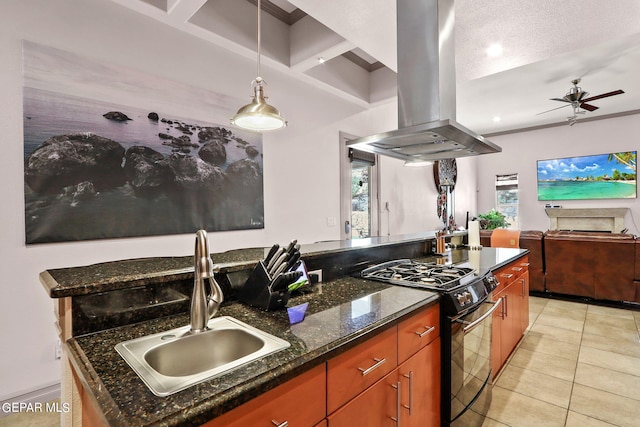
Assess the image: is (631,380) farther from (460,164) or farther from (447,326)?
(460,164)

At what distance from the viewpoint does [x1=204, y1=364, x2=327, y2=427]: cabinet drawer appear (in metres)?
0.72

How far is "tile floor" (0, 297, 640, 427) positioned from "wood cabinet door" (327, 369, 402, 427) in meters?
1.17

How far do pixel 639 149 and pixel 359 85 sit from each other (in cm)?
634

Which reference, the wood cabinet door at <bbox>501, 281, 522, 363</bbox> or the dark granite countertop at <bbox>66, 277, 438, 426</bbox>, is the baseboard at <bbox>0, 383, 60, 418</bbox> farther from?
the wood cabinet door at <bbox>501, 281, 522, 363</bbox>

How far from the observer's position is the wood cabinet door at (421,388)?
1.25 meters

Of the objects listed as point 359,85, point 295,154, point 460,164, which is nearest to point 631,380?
point 295,154

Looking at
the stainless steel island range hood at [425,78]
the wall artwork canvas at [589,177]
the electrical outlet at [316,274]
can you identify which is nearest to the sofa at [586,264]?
the stainless steel island range hood at [425,78]

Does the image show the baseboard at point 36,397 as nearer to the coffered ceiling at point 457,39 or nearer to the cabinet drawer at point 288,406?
the cabinet drawer at point 288,406

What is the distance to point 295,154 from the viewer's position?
375 cm

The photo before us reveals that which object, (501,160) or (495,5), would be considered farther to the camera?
(501,160)

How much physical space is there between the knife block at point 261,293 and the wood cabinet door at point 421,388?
0.56m

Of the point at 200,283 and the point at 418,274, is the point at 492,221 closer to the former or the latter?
the point at 418,274

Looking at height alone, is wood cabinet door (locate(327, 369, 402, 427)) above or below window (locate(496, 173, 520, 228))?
below

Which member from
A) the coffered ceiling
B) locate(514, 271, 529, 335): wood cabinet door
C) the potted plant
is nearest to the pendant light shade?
the coffered ceiling
